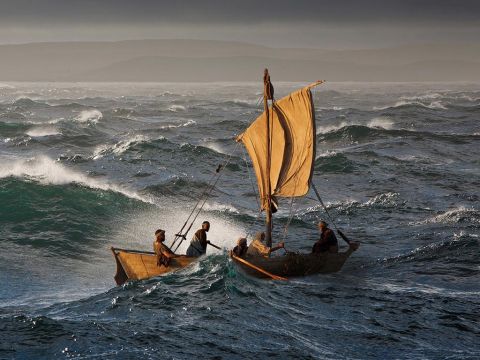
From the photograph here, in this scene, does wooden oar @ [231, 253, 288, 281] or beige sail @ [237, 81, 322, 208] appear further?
beige sail @ [237, 81, 322, 208]

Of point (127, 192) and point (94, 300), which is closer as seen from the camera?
point (94, 300)

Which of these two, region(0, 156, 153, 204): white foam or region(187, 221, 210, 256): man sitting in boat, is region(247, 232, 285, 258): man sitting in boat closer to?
region(187, 221, 210, 256): man sitting in boat

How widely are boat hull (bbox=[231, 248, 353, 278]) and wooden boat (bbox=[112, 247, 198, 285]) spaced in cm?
175

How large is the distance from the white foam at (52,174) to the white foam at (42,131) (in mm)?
17420

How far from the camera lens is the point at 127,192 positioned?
139ft

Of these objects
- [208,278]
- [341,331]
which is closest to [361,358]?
[341,331]

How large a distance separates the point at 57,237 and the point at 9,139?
32280mm

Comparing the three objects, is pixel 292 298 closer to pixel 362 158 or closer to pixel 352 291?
pixel 352 291

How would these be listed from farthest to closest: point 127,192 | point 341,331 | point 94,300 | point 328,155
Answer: point 328,155 → point 127,192 → point 94,300 → point 341,331

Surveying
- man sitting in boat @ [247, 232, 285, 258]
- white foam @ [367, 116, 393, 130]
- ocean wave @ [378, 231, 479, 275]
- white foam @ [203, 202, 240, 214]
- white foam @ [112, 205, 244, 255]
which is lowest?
white foam @ [112, 205, 244, 255]

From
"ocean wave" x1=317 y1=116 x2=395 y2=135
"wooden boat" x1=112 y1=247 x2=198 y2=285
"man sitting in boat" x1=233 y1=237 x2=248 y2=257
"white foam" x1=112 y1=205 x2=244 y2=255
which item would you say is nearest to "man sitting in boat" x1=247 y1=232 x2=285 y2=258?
"man sitting in boat" x1=233 y1=237 x2=248 y2=257

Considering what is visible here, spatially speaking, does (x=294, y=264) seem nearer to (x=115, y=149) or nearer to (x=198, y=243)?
(x=198, y=243)

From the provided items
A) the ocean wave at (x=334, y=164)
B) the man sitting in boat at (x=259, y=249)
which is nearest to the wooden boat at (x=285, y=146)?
the man sitting in boat at (x=259, y=249)

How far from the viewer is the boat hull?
25641 mm
